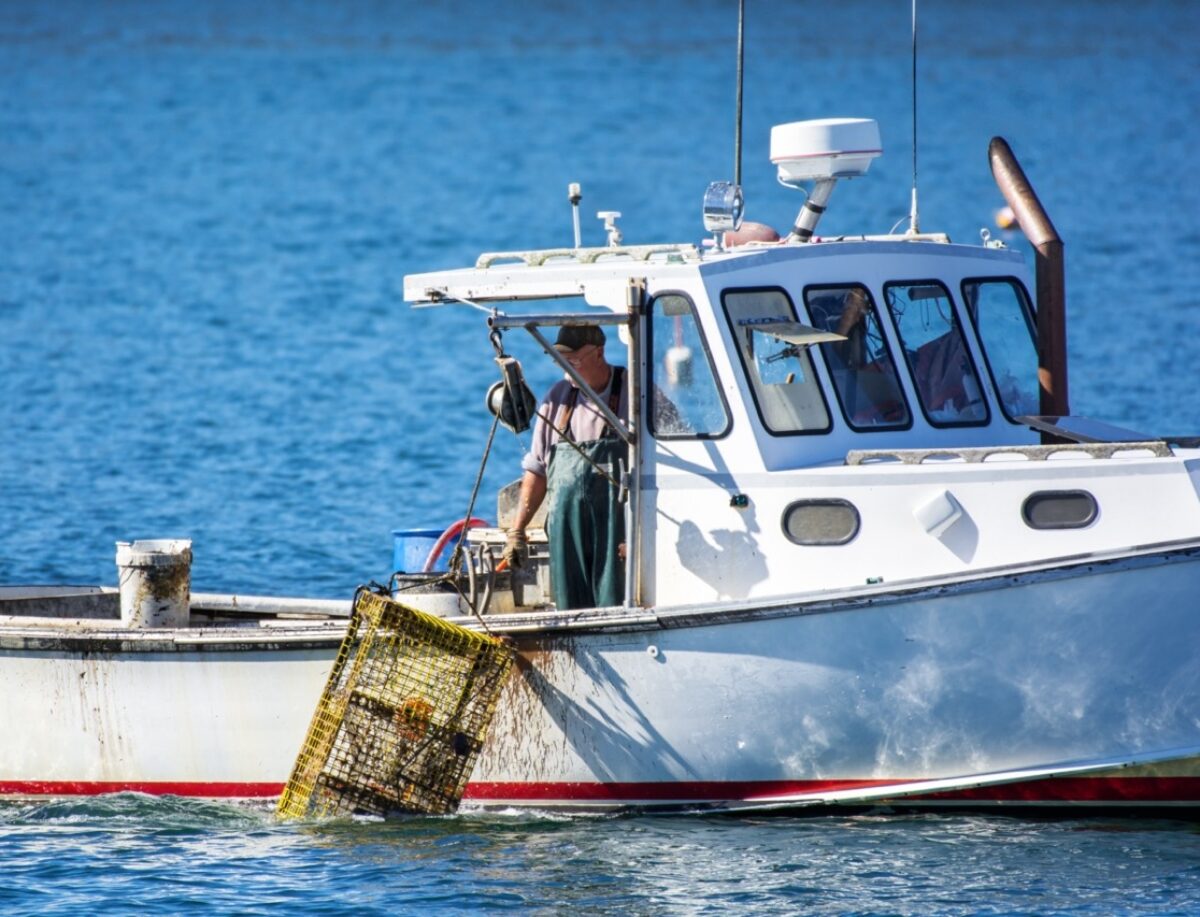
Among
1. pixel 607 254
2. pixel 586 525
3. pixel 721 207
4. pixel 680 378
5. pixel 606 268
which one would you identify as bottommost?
pixel 586 525

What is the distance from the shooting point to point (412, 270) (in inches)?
1639

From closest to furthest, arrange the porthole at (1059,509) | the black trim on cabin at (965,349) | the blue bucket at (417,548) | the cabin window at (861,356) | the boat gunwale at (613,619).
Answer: the boat gunwale at (613,619) → the porthole at (1059,509) → the cabin window at (861,356) → the black trim on cabin at (965,349) → the blue bucket at (417,548)

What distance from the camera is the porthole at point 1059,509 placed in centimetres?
1055

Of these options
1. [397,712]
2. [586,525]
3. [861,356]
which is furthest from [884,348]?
[397,712]

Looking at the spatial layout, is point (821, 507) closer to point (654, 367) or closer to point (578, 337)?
point (654, 367)

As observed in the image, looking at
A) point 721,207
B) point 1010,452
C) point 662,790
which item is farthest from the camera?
point 721,207

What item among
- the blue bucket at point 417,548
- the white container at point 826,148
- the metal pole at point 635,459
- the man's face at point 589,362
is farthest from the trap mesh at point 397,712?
the white container at point 826,148

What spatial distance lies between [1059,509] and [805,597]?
52.7 inches

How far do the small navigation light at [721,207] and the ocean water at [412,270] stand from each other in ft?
10.5

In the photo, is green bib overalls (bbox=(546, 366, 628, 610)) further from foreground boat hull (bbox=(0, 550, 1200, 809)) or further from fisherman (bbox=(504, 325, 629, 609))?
foreground boat hull (bbox=(0, 550, 1200, 809))

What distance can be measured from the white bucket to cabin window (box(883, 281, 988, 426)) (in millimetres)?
4287

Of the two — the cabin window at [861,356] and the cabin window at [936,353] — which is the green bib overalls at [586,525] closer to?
the cabin window at [861,356]

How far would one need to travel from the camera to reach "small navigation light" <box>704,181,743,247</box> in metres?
11.4

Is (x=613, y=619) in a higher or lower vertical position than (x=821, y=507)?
lower
